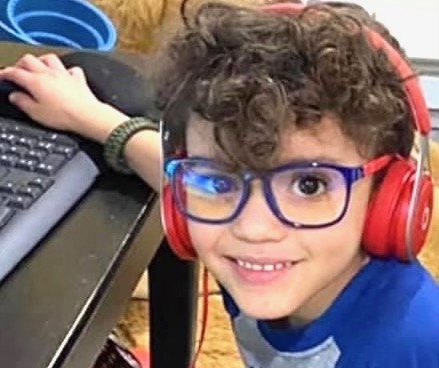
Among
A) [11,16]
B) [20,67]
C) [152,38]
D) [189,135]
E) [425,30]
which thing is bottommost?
[425,30]

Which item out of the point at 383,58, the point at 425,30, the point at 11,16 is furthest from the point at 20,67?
the point at 425,30

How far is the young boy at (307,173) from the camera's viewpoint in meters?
0.92

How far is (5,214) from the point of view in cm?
100

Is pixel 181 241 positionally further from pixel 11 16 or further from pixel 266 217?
pixel 11 16

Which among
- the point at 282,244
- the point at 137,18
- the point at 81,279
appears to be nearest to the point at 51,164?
the point at 81,279

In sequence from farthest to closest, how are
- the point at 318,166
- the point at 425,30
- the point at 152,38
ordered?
the point at 425,30
the point at 152,38
the point at 318,166

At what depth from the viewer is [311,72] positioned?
3.01 feet

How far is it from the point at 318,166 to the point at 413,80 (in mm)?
99

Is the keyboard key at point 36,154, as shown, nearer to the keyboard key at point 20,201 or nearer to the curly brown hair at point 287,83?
the keyboard key at point 20,201

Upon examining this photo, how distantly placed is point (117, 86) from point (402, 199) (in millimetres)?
402

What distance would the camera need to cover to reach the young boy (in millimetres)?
915

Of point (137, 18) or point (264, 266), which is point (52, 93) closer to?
point (264, 266)

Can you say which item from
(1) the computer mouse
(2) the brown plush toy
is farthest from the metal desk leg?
(2) the brown plush toy

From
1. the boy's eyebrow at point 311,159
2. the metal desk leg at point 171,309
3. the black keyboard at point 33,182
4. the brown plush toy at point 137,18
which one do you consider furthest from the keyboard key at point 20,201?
the brown plush toy at point 137,18
